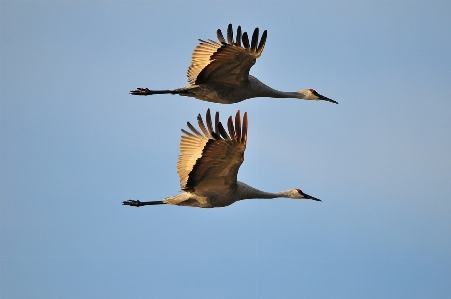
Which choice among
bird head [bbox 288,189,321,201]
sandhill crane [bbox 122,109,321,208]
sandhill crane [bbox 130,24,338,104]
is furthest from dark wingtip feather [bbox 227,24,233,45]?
bird head [bbox 288,189,321,201]

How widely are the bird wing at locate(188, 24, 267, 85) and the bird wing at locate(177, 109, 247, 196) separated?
2.47ft

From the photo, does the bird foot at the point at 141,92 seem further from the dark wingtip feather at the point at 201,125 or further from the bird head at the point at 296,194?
the bird head at the point at 296,194

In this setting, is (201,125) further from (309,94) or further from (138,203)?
(309,94)

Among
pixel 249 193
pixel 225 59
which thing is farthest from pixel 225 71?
pixel 249 193

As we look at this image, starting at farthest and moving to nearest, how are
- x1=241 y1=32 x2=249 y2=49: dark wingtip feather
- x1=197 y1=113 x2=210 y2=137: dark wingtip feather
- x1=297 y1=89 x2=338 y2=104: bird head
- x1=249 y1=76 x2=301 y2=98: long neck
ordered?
x1=297 y1=89 x2=338 y2=104: bird head < x1=249 y1=76 x2=301 y2=98: long neck < x1=197 y1=113 x2=210 y2=137: dark wingtip feather < x1=241 y1=32 x2=249 y2=49: dark wingtip feather

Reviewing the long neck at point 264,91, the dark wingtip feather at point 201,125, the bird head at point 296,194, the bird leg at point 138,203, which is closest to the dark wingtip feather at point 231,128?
the dark wingtip feather at point 201,125

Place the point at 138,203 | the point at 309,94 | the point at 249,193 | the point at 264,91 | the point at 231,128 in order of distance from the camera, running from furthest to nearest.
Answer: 1. the point at 309,94
2. the point at 138,203
3. the point at 264,91
4. the point at 249,193
5. the point at 231,128

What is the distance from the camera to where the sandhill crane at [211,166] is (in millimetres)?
20719

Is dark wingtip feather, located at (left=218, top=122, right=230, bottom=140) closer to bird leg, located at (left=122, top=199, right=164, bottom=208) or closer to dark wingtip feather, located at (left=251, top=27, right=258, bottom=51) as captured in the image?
dark wingtip feather, located at (left=251, top=27, right=258, bottom=51)

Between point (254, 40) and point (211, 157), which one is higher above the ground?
point (254, 40)

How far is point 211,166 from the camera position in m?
21.3

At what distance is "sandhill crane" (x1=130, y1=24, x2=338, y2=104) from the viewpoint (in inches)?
842

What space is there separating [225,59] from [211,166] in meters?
1.95

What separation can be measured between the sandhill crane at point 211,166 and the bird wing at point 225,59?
77cm
